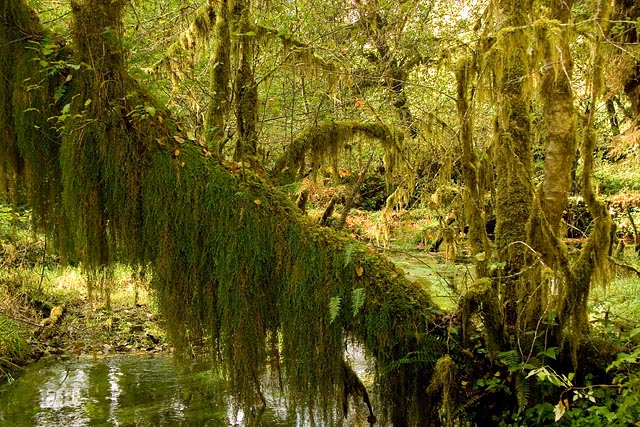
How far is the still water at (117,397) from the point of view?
5742 millimetres

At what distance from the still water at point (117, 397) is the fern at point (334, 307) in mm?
2174

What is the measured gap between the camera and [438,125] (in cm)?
610

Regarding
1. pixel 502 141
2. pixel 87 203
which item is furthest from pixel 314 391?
pixel 502 141

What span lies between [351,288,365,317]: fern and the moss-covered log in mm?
84

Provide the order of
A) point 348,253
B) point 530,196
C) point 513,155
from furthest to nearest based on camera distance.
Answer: point 530,196
point 513,155
point 348,253

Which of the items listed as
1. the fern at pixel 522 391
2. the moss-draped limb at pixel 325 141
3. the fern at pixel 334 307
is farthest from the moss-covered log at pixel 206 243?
the moss-draped limb at pixel 325 141

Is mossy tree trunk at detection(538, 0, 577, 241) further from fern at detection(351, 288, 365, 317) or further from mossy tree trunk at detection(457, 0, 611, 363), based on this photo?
fern at detection(351, 288, 365, 317)

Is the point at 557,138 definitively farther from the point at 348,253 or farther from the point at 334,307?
the point at 334,307

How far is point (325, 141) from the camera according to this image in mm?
6082

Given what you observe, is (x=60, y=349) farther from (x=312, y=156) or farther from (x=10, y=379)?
(x=312, y=156)

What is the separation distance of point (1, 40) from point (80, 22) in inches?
22.5

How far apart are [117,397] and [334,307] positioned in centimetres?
440

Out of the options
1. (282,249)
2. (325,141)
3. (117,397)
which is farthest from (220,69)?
(117,397)

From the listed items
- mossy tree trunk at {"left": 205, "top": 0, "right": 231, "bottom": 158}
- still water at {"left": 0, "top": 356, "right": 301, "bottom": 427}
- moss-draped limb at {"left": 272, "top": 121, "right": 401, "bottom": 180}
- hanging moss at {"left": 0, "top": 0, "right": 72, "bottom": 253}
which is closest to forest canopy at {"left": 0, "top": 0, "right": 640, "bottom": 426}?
hanging moss at {"left": 0, "top": 0, "right": 72, "bottom": 253}
